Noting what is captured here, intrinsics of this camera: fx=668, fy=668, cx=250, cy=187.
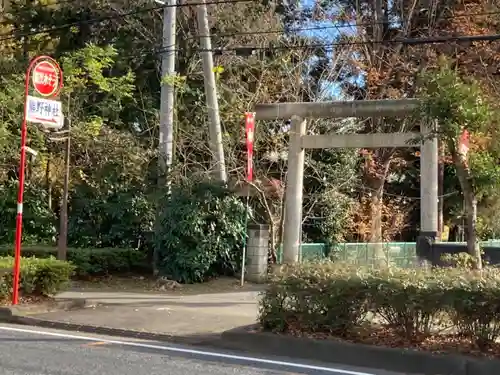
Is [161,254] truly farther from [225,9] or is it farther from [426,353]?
[426,353]

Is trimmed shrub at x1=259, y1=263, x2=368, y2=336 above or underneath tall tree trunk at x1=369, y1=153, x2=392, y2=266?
underneath

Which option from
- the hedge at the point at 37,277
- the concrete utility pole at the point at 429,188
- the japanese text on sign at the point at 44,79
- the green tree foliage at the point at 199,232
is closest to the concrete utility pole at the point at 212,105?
the green tree foliage at the point at 199,232

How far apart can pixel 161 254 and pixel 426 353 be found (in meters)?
10.3

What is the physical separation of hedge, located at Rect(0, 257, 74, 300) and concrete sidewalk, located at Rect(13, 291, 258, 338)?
24.9 inches

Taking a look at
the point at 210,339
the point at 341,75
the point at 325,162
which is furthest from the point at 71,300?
the point at 341,75

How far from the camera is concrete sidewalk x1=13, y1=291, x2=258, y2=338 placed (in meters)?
10.4

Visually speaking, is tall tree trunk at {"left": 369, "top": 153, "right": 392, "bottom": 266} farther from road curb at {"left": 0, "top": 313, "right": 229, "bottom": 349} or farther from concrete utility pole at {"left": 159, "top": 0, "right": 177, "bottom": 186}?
road curb at {"left": 0, "top": 313, "right": 229, "bottom": 349}

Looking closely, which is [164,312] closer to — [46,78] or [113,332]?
[113,332]

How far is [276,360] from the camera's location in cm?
823

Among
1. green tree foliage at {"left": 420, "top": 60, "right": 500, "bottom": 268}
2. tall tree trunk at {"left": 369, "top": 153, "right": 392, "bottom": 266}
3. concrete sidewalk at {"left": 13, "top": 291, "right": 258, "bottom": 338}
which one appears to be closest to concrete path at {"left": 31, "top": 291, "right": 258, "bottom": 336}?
concrete sidewalk at {"left": 13, "top": 291, "right": 258, "bottom": 338}

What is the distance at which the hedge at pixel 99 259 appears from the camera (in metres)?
16.7

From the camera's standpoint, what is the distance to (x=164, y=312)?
11898 millimetres

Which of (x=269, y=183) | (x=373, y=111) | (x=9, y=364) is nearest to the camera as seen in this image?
(x=9, y=364)

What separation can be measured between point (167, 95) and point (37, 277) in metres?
6.63
